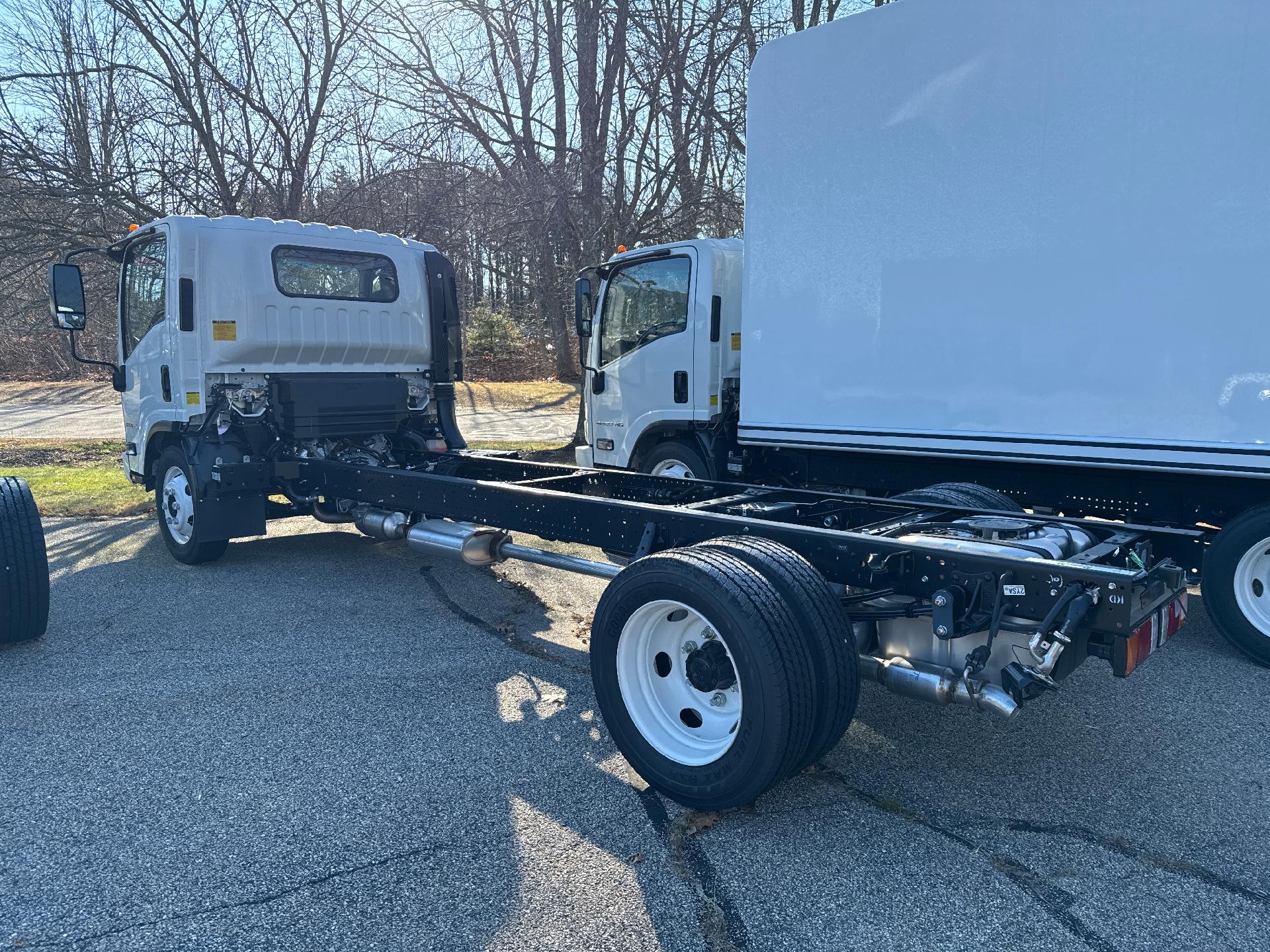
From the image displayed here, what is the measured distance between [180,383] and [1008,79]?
6.01m

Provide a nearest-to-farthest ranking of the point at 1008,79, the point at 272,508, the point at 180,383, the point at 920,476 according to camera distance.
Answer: the point at 1008,79 → the point at 920,476 → the point at 180,383 → the point at 272,508

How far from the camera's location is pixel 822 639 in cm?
307

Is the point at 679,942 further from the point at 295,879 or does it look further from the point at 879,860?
the point at 295,879

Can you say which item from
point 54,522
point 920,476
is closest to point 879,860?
point 920,476

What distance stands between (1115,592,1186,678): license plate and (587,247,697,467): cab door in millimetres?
4610

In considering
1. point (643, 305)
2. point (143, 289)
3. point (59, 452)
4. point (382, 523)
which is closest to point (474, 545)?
point (382, 523)

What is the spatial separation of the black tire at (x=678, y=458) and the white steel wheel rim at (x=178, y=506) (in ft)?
12.3

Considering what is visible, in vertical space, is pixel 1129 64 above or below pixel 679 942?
above

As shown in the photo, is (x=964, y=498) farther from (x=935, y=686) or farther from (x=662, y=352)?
(x=662, y=352)

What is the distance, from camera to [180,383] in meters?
6.80

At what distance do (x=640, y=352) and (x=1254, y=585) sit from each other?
487 centimetres

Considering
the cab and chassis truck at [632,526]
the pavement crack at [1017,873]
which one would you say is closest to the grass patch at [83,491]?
the cab and chassis truck at [632,526]

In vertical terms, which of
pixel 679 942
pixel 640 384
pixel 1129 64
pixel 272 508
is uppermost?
pixel 1129 64

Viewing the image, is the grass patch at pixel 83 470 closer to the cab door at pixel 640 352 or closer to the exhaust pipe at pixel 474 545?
the cab door at pixel 640 352
